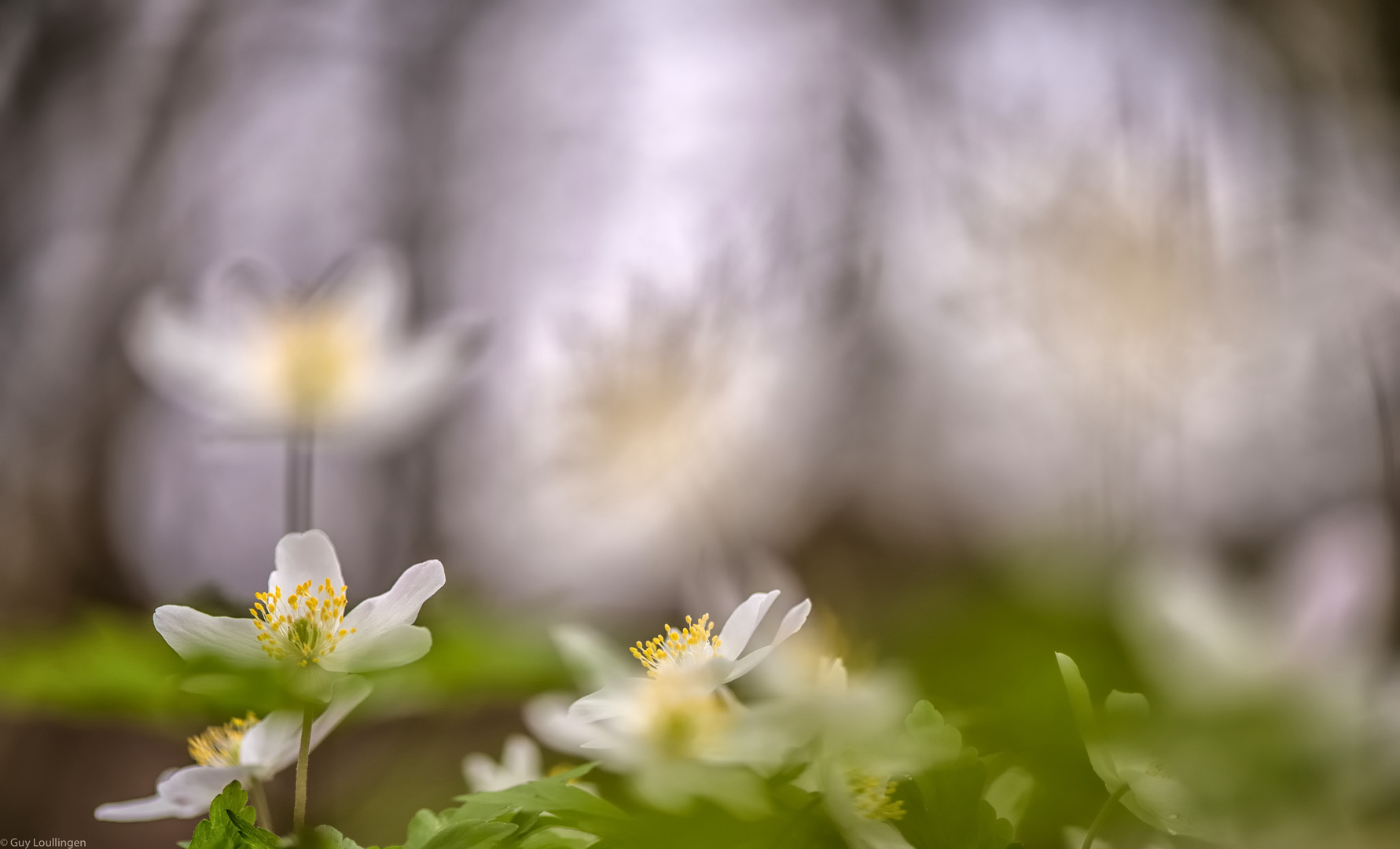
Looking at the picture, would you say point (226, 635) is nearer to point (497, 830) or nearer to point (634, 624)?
point (497, 830)

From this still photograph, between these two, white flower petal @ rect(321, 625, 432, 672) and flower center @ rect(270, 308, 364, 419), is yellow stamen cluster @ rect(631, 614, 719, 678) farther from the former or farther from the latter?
flower center @ rect(270, 308, 364, 419)

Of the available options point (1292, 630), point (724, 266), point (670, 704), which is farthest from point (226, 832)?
point (724, 266)

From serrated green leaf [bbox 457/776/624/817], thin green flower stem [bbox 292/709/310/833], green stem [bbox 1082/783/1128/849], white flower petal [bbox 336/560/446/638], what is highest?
white flower petal [bbox 336/560/446/638]

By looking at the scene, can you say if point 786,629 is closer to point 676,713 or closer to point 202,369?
point 676,713

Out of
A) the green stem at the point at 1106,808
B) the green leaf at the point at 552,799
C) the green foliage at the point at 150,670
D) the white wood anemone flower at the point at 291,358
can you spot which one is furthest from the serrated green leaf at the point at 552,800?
the white wood anemone flower at the point at 291,358

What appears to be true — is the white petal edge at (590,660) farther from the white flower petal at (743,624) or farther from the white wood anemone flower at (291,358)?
the white wood anemone flower at (291,358)

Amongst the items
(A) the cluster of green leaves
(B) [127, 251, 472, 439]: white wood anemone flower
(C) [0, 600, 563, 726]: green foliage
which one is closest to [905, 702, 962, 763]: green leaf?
(A) the cluster of green leaves
